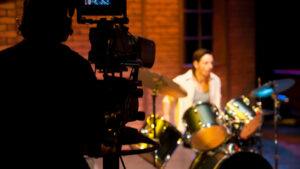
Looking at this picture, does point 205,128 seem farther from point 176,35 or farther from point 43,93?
point 43,93

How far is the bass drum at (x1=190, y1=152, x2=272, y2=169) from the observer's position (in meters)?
6.37

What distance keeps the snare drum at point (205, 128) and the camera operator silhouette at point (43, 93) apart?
381 centimetres

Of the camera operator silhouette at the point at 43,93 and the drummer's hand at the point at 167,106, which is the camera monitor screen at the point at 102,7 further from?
the drummer's hand at the point at 167,106

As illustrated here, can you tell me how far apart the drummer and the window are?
6.82 feet

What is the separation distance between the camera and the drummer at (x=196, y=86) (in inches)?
296

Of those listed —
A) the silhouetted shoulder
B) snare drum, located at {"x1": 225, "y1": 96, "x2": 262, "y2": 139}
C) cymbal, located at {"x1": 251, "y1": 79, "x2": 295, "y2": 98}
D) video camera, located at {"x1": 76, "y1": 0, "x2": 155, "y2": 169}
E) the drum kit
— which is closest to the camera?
the silhouetted shoulder

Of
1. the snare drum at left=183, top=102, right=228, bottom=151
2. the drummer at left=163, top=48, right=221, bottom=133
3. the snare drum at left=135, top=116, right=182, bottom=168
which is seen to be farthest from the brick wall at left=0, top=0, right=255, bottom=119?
the snare drum at left=183, top=102, right=228, bottom=151

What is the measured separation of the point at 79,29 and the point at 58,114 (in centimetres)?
563

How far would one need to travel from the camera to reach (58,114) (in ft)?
9.63

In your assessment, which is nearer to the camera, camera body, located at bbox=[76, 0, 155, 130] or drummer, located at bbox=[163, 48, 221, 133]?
camera body, located at bbox=[76, 0, 155, 130]

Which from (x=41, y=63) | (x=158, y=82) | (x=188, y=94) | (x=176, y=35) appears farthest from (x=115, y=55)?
(x=176, y=35)

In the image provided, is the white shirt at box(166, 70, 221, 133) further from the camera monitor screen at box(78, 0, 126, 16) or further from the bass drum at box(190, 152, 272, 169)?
the camera monitor screen at box(78, 0, 126, 16)

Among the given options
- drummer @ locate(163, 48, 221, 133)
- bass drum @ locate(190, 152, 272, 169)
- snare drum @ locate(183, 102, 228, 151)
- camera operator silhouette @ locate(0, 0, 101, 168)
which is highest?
camera operator silhouette @ locate(0, 0, 101, 168)

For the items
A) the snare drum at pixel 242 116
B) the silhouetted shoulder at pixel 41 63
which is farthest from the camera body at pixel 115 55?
the snare drum at pixel 242 116
